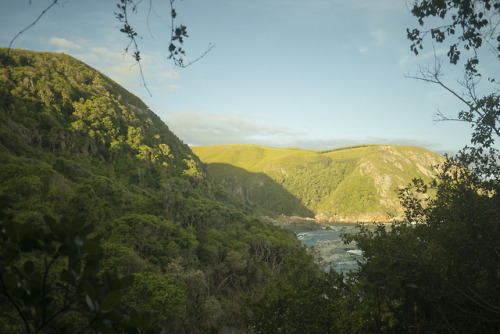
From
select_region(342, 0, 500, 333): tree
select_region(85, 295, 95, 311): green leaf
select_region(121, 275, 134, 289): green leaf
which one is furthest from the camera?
select_region(342, 0, 500, 333): tree

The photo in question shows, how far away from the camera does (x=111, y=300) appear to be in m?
1.33

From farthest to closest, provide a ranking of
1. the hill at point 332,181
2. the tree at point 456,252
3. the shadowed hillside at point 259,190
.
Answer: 1. the shadowed hillside at point 259,190
2. the hill at point 332,181
3. the tree at point 456,252

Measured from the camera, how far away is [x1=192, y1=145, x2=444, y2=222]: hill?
126 m

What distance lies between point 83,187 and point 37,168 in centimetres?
432

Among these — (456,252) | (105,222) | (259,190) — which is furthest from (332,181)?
(456,252)

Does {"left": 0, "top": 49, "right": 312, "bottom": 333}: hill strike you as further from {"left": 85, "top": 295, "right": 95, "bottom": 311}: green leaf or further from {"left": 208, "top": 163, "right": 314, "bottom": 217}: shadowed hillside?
{"left": 208, "top": 163, "right": 314, "bottom": 217}: shadowed hillside

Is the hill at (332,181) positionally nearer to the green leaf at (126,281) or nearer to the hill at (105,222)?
the hill at (105,222)

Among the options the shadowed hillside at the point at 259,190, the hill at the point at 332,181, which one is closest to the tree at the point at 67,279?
the hill at the point at 332,181

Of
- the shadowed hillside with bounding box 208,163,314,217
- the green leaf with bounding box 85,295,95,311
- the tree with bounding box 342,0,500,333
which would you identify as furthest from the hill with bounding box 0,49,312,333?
the shadowed hillside with bounding box 208,163,314,217

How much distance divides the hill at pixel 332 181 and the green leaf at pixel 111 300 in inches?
4404

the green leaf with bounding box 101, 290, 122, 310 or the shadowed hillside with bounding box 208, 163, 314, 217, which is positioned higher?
the green leaf with bounding box 101, 290, 122, 310

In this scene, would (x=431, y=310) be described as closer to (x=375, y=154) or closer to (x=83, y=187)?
(x=83, y=187)

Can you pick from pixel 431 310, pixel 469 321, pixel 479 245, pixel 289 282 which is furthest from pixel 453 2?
pixel 289 282

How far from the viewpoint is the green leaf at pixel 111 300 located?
1.32 meters
